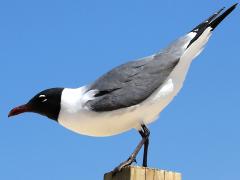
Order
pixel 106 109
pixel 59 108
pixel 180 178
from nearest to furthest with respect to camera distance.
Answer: pixel 180 178
pixel 106 109
pixel 59 108

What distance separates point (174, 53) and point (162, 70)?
0.78 ft

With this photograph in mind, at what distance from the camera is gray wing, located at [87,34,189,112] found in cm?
361

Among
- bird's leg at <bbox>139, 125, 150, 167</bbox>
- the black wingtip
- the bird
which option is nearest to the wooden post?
the bird

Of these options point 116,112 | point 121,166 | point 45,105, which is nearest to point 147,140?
point 116,112

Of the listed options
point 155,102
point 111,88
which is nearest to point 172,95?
point 155,102

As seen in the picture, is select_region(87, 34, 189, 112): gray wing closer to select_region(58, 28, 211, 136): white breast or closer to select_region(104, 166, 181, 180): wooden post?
select_region(58, 28, 211, 136): white breast

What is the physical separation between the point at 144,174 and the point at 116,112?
0.64 metres

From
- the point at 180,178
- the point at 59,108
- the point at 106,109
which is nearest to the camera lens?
the point at 180,178

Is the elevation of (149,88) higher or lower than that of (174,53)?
lower

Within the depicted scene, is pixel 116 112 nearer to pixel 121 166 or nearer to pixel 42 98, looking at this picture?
pixel 121 166

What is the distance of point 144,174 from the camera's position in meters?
3.13

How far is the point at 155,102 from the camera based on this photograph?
3.67m

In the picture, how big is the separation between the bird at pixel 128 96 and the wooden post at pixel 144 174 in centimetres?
13

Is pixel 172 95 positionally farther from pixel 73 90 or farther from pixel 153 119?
pixel 73 90
